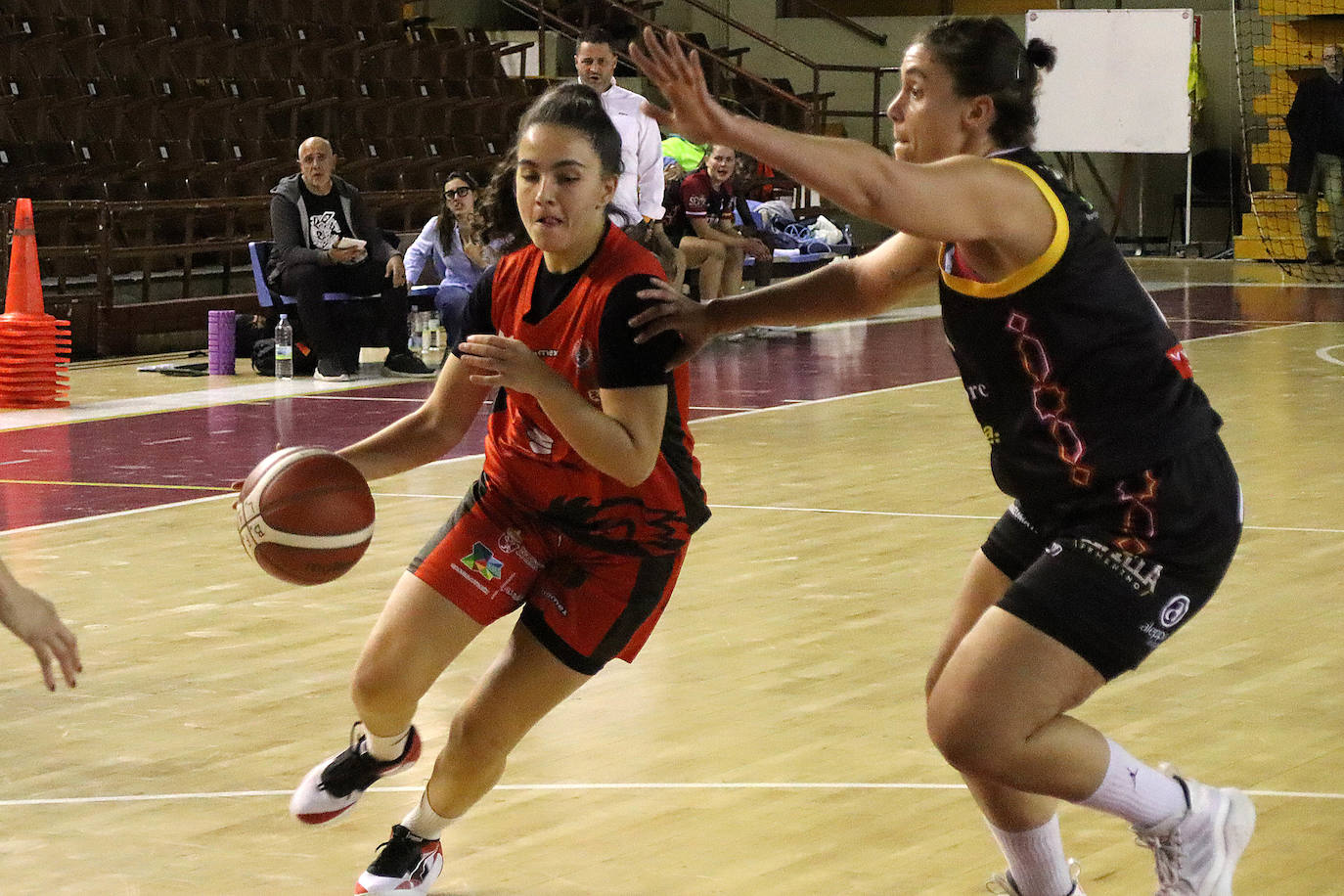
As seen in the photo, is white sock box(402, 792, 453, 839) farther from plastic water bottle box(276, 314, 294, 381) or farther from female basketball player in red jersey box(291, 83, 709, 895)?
plastic water bottle box(276, 314, 294, 381)

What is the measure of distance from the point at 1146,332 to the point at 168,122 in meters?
12.6

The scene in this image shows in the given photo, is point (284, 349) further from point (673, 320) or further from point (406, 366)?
point (673, 320)

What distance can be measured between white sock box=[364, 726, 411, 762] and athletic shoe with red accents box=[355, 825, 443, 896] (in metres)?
0.12

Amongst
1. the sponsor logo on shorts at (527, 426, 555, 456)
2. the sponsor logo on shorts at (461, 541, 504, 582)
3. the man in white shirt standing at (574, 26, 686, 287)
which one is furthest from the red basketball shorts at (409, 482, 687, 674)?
the man in white shirt standing at (574, 26, 686, 287)

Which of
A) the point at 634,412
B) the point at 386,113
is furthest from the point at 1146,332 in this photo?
the point at 386,113

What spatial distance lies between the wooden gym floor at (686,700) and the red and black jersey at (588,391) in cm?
63

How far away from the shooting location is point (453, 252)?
1198 cm

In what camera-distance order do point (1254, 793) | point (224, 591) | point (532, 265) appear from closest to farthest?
point (532, 265), point (1254, 793), point (224, 591)

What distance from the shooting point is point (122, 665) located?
5078 mm

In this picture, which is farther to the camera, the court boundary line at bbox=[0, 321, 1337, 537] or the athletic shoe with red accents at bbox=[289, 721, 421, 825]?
the court boundary line at bbox=[0, 321, 1337, 537]

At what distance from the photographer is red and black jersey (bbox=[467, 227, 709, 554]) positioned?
3307mm

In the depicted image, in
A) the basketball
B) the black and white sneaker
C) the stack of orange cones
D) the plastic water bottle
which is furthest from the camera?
the black and white sneaker

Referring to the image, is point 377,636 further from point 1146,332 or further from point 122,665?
point 122,665

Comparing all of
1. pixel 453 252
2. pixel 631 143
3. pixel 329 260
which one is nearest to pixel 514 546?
pixel 631 143
